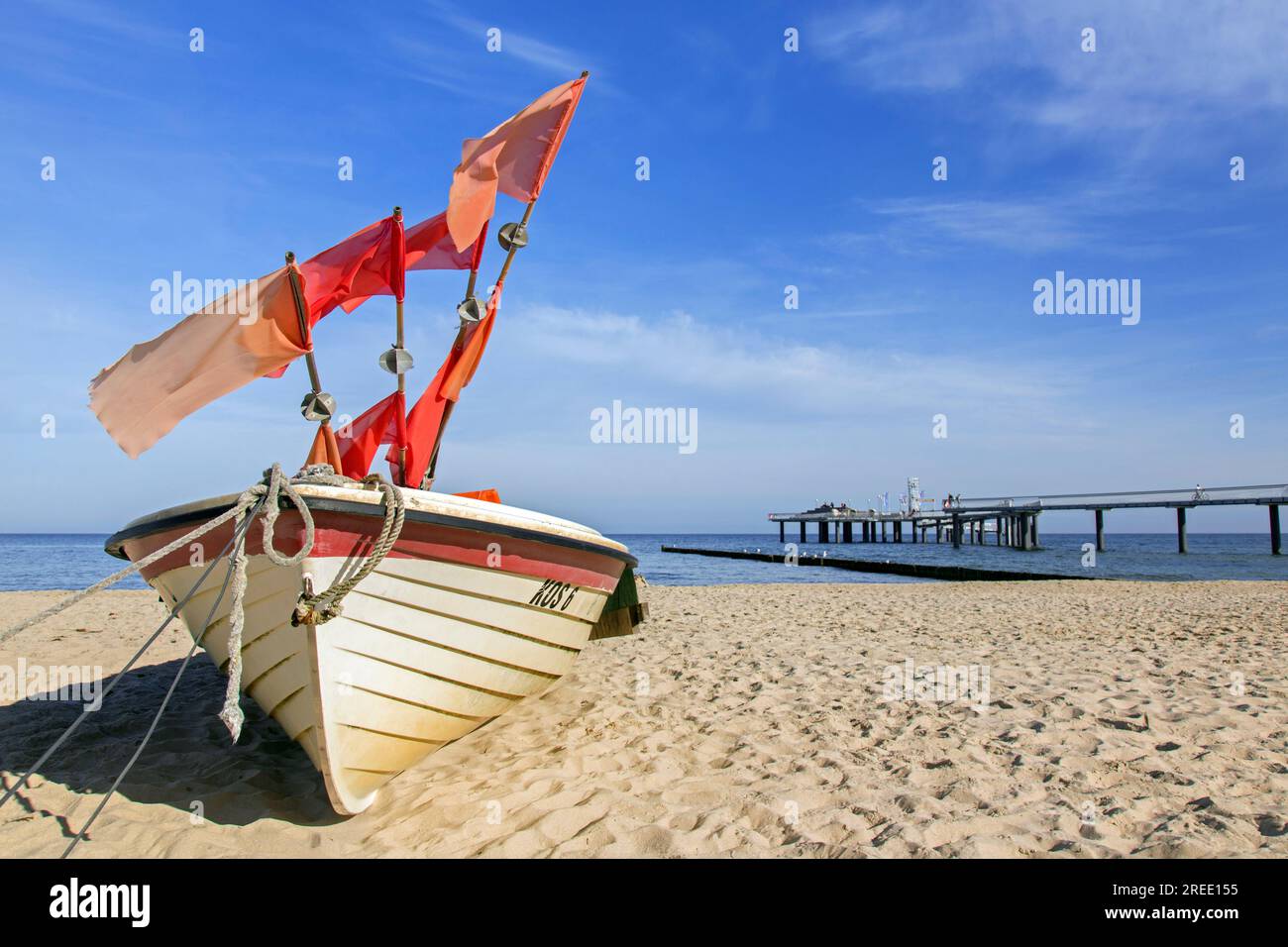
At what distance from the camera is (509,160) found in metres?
5.02

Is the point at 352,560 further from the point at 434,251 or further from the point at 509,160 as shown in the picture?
the point at 509,160

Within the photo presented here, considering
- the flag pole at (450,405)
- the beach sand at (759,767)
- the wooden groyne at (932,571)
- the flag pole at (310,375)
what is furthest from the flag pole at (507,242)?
the wooden groyne at (932,571)

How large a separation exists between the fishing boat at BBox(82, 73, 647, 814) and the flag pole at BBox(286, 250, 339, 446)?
0.01 m

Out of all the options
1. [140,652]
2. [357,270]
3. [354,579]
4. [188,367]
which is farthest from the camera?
[357,270]

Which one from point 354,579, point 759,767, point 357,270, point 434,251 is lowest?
point 759,767

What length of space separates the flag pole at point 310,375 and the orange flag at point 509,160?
3.56 feet

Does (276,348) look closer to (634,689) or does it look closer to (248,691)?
(248,691)

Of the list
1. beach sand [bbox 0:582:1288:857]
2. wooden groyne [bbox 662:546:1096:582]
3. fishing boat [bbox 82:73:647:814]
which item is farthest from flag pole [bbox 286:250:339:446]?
wooden groyne [bbox 662:546:1096:582]

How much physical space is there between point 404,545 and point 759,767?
94.1 inches

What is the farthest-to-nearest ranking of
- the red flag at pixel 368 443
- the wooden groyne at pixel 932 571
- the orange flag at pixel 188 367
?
the wooden groyne at pixel 932 571
the red flag at pixel 368 443
the orange flag at pixel 188 367

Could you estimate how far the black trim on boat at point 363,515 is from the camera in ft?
11.2

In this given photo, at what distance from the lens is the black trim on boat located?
134 inches

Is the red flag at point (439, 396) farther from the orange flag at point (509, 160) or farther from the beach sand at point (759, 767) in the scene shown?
the beach sand at point (759, 767)

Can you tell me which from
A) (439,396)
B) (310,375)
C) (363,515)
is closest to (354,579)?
(363,515)
